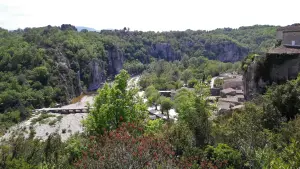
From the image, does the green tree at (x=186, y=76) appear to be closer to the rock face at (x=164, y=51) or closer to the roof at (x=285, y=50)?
the roof at (x=285, y=50)

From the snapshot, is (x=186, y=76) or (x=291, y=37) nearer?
(x=291, y=37)

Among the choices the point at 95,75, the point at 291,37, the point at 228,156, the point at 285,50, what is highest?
the point at 291,37

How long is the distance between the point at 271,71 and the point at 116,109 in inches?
765

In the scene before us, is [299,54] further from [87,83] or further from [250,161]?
[87,83]

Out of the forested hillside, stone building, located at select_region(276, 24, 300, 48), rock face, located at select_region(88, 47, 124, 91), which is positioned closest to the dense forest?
the forested hillside

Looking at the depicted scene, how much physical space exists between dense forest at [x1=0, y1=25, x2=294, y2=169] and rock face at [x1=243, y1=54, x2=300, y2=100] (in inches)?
129

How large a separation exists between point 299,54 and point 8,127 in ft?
145

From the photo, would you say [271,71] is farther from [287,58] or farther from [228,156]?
[228,156]

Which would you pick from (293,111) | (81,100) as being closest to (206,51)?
(81,100)

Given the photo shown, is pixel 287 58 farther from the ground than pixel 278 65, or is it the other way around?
pixel 287 58

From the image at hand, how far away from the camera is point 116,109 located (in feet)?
57.7

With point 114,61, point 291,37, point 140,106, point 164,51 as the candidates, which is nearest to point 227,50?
point 164,51

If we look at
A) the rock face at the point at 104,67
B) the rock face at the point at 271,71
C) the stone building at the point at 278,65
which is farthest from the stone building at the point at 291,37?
the rock face at the point at 104,67

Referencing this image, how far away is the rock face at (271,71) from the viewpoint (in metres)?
28.3
